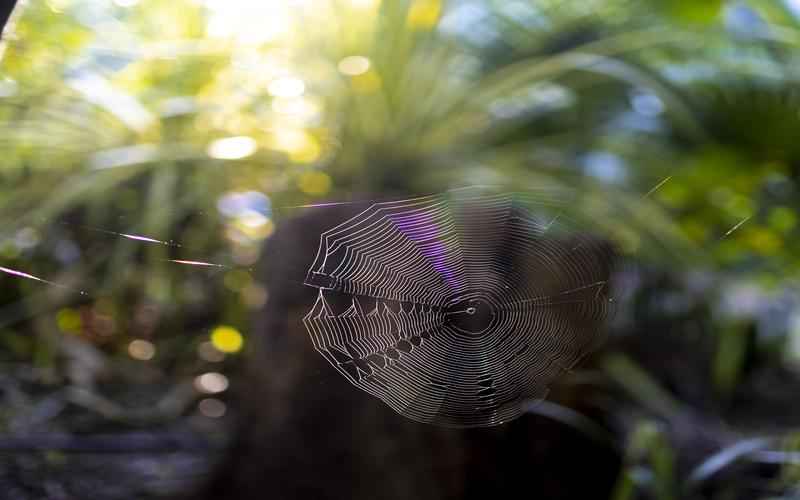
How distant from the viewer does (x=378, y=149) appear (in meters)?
1.84

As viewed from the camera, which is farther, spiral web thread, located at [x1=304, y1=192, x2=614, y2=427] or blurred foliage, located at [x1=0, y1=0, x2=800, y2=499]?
blurred foliage, located at [x1=0, y1=0, x2=800, y2=499]

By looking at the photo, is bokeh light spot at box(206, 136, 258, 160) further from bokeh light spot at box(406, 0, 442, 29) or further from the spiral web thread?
the spiral web thread

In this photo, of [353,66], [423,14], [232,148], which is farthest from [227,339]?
[423,14]

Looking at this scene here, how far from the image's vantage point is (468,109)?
1.83m

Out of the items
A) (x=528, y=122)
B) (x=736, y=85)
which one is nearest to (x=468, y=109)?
(x=528, y=122)

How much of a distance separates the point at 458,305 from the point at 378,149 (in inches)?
34.4

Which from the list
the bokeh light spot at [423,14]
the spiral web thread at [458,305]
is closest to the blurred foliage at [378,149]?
the bokeh light spot at [423,14]

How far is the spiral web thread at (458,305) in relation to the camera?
99 cm

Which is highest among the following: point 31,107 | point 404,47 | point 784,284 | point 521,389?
point 404,47

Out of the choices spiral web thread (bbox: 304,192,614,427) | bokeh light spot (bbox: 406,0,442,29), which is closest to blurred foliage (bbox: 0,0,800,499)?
bokeh light spot (bbox: 406,0,442,29)

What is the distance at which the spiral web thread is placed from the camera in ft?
3.26

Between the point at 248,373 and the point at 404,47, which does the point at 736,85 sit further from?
the point at 248,373

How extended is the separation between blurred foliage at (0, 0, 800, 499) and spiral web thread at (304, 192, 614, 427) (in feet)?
1.64

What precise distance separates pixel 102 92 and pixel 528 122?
Result: 3.55ft
